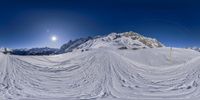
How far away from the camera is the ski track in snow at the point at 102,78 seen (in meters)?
11.4

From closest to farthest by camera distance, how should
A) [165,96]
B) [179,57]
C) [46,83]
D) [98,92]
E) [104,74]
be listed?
[165,96]
[98,92]
[46,83]
[104,74]
[179,57]

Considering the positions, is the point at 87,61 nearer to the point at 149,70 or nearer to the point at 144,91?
the point at 149,70

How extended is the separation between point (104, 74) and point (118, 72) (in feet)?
2.82

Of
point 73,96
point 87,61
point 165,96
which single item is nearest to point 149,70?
point 87,61

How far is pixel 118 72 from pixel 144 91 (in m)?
3.74

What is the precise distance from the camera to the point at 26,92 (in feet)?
39.6

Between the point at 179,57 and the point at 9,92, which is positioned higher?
the point at 179,57

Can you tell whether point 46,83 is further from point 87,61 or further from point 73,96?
point 87,61

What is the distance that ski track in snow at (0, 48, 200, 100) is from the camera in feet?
37.3

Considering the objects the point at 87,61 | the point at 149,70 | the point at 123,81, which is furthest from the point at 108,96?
the point at 87,61

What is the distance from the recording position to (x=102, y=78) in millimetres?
14445

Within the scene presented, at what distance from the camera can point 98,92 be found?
11.8m

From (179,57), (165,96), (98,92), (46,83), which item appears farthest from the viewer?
(179,57)

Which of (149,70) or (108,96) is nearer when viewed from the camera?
(108,96)
